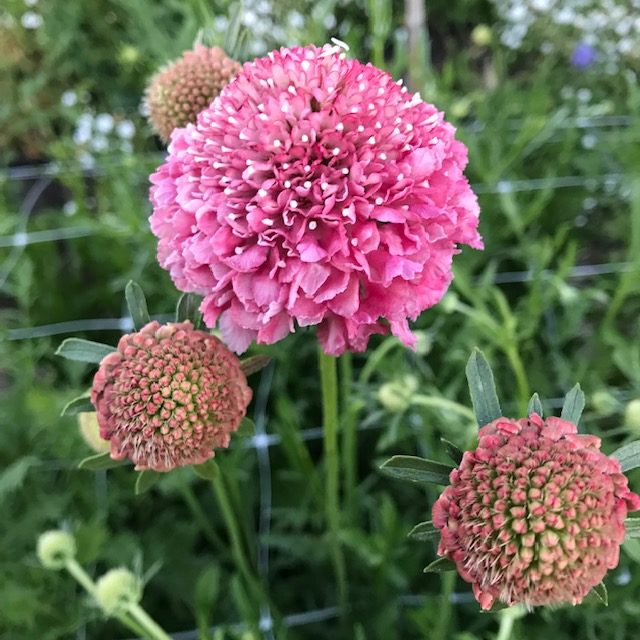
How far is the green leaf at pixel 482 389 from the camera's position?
460 mm

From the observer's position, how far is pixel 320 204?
474 millimetres

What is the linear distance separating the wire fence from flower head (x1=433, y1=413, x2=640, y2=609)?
48 centimetres

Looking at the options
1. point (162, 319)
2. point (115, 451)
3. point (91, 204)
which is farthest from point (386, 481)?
point (91, 204)

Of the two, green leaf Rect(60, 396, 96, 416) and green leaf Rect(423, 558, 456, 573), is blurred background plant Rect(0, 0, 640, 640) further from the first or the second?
green leaf Rect(60, 396, 96, 416)

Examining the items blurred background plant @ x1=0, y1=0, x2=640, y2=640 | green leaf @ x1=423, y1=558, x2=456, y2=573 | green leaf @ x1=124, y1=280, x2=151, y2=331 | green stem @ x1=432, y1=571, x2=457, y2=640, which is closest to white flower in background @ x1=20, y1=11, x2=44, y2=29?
blurred background plant @ x1=0, y1=0, x2=640, y2=640

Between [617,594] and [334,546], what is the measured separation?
0.31 metres

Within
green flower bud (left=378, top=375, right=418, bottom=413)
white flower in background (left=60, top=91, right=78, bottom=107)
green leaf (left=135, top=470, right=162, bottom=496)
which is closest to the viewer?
green leaf (left=135, top=470, right=162, bottom=496)

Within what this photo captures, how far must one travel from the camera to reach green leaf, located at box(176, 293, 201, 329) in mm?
585

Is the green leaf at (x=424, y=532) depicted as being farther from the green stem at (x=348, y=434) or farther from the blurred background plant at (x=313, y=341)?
the green stem at (x=348, y=434)

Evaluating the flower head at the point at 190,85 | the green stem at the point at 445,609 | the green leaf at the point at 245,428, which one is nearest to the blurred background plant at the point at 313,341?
the green stem at the point at 445,609

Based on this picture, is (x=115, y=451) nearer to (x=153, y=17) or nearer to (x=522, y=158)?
(x=522, y=158)

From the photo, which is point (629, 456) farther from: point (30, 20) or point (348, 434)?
point (30, 20)

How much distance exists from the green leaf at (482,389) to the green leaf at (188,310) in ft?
0.77

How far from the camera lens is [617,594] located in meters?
0.77
